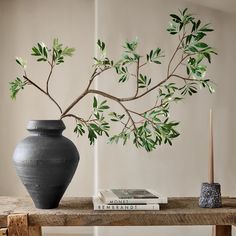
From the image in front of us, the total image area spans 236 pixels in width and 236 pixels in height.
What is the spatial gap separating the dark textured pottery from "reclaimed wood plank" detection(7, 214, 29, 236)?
0.15 m

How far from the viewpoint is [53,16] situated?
3.03 meters

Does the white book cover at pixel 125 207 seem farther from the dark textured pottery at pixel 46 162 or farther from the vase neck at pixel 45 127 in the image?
the vase neck at pixel 45 127

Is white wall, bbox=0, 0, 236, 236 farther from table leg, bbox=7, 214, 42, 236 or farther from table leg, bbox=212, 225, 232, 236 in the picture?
table leg, bbox=7, 214, 42, 236

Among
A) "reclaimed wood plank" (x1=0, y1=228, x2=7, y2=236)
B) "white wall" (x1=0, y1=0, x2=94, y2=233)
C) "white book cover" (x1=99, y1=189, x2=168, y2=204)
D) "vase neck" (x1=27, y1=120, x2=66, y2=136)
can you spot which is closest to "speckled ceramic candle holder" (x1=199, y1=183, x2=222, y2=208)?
"white book cover" (x1=99, y1=189, x2=168, y2=204)

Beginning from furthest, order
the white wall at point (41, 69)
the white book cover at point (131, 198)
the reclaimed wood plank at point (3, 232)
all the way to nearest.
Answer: the white wall at point (41, 69)
the white book cover at point (131, 198)
the reclaimed wood plank at point (3, 232)

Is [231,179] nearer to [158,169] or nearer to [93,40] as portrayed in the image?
[158,169]

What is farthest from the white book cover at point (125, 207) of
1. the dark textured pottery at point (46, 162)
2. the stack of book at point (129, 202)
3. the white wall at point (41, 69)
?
the white wall at point (41, 69)

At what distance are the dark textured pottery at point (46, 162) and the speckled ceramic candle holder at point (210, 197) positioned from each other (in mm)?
582

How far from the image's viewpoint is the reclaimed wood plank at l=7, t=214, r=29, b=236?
1.85 meters

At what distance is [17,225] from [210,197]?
0.83m

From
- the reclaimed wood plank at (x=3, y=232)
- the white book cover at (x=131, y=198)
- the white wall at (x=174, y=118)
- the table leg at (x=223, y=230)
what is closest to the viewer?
the reclaimed wood plank at (x=3, y=232)

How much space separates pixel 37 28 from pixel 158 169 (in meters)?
1.21

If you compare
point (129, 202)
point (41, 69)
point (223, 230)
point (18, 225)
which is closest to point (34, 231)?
point (18, 225)

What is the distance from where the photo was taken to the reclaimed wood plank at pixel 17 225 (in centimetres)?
185
